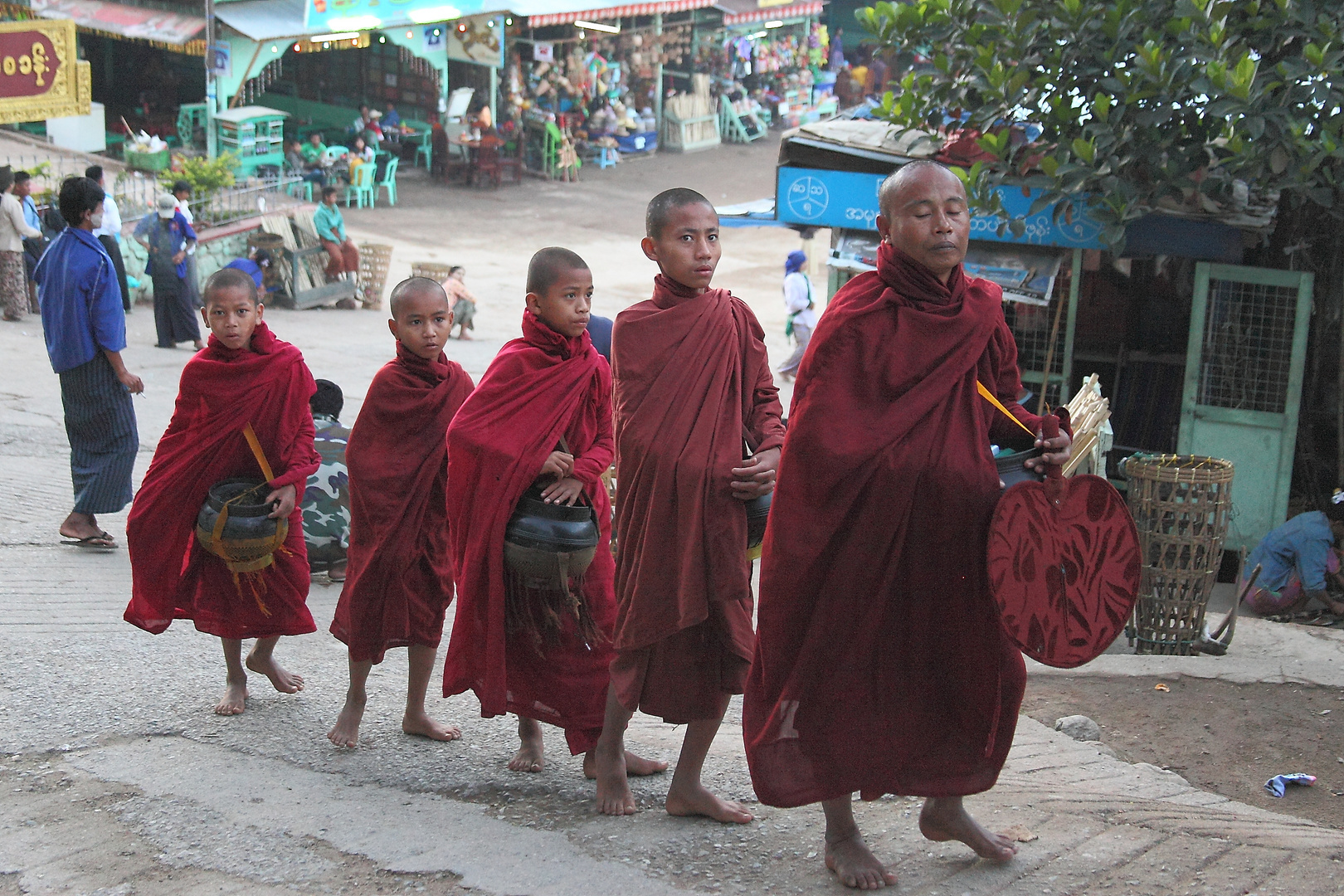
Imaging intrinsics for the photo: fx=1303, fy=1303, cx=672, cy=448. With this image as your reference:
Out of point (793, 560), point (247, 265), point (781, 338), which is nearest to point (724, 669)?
point (793, 560)

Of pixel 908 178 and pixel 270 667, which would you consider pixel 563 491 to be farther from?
pixel 270 667

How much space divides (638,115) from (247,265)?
14.7 meters

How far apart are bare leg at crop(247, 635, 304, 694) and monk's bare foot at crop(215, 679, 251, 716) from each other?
0.25ft

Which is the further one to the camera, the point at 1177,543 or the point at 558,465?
the point at 1177,543

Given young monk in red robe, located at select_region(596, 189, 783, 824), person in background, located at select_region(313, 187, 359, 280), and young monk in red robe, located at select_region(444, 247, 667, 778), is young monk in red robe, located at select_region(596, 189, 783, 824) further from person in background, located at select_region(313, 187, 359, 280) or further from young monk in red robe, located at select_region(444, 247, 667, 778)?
person in background, located at select_region(313, 187, 359, 280)

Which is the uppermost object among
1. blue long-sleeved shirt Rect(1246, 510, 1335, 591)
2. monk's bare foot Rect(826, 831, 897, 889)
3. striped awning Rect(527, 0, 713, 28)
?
striped awning Rect(527, 0, 713, 28)

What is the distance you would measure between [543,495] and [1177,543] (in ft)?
12.1

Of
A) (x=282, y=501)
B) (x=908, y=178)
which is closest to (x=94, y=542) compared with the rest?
(x=282, y=501)

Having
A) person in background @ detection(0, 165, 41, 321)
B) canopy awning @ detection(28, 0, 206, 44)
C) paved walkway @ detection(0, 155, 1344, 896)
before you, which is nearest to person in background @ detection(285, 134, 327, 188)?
canopy awning @ detection(28, 0, 206, 44)

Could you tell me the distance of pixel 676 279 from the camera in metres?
3.29

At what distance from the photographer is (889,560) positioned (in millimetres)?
2805

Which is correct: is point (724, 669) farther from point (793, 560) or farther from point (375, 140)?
point (375, 140)

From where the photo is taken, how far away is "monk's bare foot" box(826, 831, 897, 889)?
288cm

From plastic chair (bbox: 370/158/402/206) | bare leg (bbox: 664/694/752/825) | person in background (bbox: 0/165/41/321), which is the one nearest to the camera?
bare leg (bbox: 664/694/752/825)
